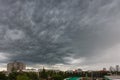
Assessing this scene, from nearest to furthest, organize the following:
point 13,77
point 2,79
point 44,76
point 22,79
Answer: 1. point 22,79
2. point 2,79
3. point 13,77
4. point 44,76

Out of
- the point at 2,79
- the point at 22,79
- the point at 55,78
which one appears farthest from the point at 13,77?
the point at 22,79

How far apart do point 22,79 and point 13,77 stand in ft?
172

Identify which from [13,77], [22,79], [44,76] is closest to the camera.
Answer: [22,79]

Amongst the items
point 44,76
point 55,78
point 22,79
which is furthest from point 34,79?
point 22,79

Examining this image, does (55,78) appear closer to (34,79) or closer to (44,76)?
(34,79)

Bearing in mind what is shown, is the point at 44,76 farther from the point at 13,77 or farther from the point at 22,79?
the point at 22,79

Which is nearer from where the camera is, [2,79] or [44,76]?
[2,79]

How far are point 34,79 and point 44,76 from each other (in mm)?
29726

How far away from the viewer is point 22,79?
85000 millimetres

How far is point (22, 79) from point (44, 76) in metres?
74.9

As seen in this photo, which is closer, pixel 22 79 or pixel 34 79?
pixel 22 79

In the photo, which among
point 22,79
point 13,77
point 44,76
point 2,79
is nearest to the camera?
point 22,79

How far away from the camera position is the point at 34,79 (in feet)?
425

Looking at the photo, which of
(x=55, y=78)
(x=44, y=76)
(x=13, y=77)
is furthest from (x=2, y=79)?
(x=44, y=76)
